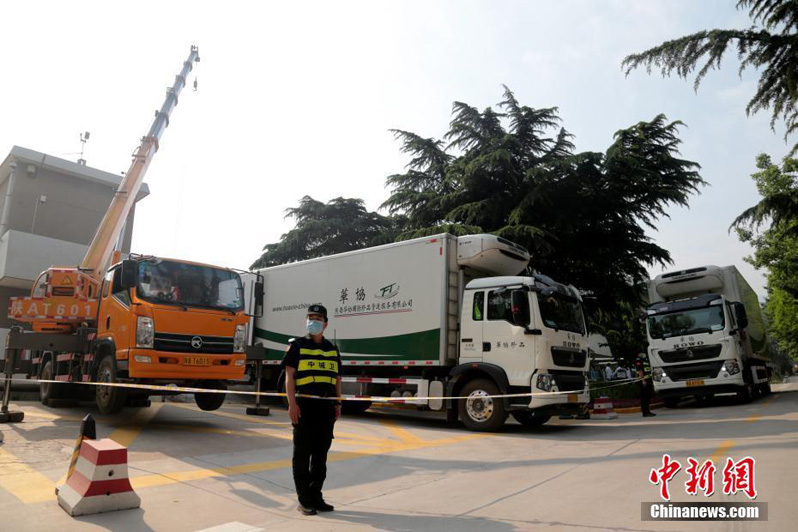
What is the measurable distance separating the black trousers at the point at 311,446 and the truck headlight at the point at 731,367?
1285 cm

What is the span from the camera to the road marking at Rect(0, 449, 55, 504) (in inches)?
187

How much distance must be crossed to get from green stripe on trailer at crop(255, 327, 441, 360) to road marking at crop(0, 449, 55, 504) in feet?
22.2

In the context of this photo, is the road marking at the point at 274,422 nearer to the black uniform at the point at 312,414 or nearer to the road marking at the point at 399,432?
the road marking at the point at 399,432

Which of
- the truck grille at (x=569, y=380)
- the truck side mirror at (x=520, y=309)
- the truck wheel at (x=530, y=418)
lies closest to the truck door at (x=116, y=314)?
the truck side mirror at (x=520, y=309)

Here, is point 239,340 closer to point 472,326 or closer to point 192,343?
point 192,343

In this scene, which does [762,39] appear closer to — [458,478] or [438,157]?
[458,478]

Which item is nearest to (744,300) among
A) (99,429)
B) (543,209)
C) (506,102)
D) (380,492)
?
(543,209)

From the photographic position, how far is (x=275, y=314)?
573 inches

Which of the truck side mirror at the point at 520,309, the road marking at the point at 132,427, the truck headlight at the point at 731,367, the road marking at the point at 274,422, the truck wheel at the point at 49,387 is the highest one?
the truck side mirror at the point at 520,309

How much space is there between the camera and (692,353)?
1439 centimetres

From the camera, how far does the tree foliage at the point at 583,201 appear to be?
17203 mm

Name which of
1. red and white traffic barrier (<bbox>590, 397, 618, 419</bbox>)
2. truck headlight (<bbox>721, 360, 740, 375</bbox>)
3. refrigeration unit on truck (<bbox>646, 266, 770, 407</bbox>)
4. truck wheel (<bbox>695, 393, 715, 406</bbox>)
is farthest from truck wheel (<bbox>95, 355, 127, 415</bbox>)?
truck wheel (<bbox>695, 393, 715, 406</bbox>)

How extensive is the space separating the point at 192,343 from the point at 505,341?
5.53 meters

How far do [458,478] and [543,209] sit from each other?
1308cm
